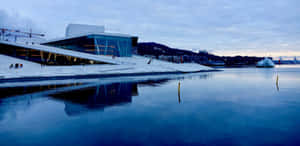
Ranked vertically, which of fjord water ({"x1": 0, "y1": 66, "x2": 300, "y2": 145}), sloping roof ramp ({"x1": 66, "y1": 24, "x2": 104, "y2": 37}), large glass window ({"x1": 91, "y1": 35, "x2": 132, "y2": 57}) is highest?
sloping roof ramp ({"x1": 66, "y1": 24, "x2": 104, "y2": 37})

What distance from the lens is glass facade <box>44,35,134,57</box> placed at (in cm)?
5082

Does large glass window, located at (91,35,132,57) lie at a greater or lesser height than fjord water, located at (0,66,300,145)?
greater

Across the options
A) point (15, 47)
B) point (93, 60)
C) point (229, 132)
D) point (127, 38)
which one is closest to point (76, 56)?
point (93, 60)

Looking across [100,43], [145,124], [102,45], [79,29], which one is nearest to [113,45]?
[102,45]

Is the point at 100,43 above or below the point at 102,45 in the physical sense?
above

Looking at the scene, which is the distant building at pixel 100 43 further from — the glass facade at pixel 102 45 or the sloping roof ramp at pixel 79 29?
the sloping roof ramp at pixel 79 29

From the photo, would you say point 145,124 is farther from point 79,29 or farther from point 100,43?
point 79,29

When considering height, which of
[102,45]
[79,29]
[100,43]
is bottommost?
[102,45]

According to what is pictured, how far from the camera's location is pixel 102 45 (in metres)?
51.6

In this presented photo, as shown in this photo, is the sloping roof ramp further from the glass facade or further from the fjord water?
the fjord water

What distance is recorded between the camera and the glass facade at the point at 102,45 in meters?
50.8

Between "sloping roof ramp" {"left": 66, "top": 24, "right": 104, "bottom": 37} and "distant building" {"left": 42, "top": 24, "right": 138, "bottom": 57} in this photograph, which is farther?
"sloping roof ramp" {"left": 66, "top": 24, "right": 104, "bottom": 37}

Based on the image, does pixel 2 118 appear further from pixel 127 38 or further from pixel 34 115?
pixel 127 38

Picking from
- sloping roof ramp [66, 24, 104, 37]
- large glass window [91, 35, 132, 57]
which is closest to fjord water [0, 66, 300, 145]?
large glass window [91, 35, 132, 57]
